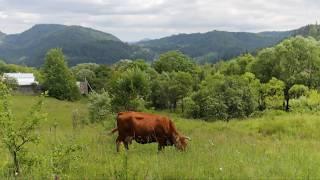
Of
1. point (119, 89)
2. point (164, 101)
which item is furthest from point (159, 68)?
point (119, 89)

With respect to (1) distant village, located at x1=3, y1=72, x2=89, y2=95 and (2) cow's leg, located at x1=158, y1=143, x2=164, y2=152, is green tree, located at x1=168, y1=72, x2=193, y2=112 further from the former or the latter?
(2) cow's leg, located at x1=158, y1=143, x2=164, y2=152

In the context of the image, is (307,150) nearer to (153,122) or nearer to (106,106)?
(153,122)

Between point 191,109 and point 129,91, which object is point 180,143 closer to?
point 129,91

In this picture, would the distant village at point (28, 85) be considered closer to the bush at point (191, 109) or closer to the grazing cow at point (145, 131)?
the bush at point (191, 109)

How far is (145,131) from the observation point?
15.6 metres

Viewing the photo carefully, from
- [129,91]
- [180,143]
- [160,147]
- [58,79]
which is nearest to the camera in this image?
[180,143]

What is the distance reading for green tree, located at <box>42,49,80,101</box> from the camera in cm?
10569

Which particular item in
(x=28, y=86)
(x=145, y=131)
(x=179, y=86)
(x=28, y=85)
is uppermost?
(x=145, y=131)

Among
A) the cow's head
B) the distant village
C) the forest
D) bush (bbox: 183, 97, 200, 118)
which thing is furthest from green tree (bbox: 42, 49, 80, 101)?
the cow's head

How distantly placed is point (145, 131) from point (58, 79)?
310 feet

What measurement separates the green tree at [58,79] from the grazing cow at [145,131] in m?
91.3

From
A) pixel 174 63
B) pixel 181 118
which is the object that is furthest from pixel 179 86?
pixel 181 118

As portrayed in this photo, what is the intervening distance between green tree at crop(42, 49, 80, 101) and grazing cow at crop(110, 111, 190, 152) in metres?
91.3

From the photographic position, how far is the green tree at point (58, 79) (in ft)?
347
